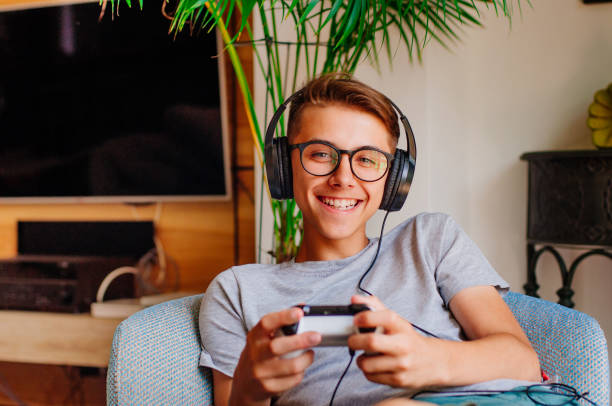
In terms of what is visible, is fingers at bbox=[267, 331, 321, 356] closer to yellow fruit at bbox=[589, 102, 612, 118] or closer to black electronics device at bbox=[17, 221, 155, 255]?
yellow fruit at bbox=[589, 102, 612, 118]

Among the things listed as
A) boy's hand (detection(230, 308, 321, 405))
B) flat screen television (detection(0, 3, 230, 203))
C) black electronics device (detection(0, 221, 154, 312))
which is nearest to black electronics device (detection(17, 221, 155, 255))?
black electronics device (detection(0, 221, 154, 312))

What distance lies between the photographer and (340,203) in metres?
1.04

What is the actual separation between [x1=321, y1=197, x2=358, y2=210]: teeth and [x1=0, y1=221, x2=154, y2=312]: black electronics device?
131cm

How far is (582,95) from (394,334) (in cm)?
164

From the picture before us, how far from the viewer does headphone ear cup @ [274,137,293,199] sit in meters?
1.06

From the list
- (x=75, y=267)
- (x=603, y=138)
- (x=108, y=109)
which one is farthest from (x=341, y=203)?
(x=108, y=109)

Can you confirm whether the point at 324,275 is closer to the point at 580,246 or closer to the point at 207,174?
the point at 580,246

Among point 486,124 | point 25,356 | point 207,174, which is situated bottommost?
point 25,356

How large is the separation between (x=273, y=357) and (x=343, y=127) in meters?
0.47

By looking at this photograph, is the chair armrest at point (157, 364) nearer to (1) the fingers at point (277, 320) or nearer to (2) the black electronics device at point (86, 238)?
(1) the fingers at point (277, 320)

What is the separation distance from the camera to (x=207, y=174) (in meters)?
2.18

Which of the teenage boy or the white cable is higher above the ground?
the teenage boy

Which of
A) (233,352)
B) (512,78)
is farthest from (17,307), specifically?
(512,78)

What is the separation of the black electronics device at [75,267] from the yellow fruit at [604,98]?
5.60 ft
